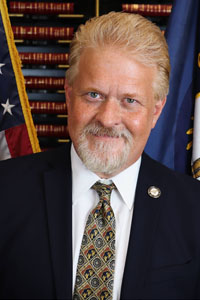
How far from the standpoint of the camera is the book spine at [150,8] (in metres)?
5.23

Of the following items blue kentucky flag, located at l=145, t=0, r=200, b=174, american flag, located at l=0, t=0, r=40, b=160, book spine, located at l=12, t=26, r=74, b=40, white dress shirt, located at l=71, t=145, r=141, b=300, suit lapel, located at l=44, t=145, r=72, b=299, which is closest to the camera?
suit lapel, located at l=44, t=145, r=72, b=299

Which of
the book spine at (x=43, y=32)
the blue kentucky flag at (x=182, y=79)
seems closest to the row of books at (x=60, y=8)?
the book spine at (x=43, y=32)

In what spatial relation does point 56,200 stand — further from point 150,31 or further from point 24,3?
point 24,3

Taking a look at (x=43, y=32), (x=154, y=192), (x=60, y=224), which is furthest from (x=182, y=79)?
(x=43, y=32)

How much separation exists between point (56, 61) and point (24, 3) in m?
0.78

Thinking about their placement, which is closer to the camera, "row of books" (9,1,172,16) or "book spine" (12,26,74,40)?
"row of books" (9,1,172,16)

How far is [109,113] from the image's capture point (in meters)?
1.52

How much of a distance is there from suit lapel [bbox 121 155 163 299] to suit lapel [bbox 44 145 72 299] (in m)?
0.20

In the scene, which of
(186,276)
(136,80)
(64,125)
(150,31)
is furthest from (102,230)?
(64,125)

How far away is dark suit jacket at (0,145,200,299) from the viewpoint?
151 cm

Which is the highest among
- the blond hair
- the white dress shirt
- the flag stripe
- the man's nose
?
the blond hair

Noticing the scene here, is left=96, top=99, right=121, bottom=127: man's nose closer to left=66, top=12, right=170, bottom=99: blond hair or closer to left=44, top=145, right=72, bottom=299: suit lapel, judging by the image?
left=66, top=12, right=170, bottom=99: blond hair

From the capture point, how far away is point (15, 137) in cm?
263

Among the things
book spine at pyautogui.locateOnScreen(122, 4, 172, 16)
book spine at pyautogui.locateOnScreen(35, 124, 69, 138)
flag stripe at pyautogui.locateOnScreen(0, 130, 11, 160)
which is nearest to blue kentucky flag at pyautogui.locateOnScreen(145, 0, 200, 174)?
flag stripe at pyautogui.locateOnScreen(0, 130, 11, 160)
